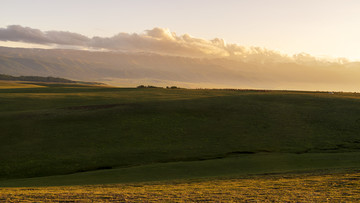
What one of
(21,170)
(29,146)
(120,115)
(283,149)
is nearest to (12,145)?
(29,146)

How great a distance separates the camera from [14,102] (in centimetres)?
8994

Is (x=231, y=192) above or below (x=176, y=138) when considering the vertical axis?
above

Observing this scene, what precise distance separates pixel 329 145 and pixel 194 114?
28515 millimetres

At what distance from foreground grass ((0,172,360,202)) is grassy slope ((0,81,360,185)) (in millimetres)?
7883

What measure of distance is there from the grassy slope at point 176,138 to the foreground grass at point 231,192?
25.9 feet

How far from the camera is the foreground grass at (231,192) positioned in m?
21.1

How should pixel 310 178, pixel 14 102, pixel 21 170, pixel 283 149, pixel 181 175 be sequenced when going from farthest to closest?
pixel 14 102 < pixel 283 149 < pixel 21 170 < pixel 181 175 < pixel 310 178

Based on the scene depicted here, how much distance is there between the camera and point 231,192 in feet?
76.1

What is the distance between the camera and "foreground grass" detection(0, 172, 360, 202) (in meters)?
21.1

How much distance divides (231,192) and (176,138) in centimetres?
3333

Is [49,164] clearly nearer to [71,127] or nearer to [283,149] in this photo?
[71,127]

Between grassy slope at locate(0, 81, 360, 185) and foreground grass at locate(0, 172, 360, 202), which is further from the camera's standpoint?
grassy slope at locate(0, 81, 360, 185)

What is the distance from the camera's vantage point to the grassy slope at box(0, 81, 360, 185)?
132ft

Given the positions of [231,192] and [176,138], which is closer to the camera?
[231,192]
